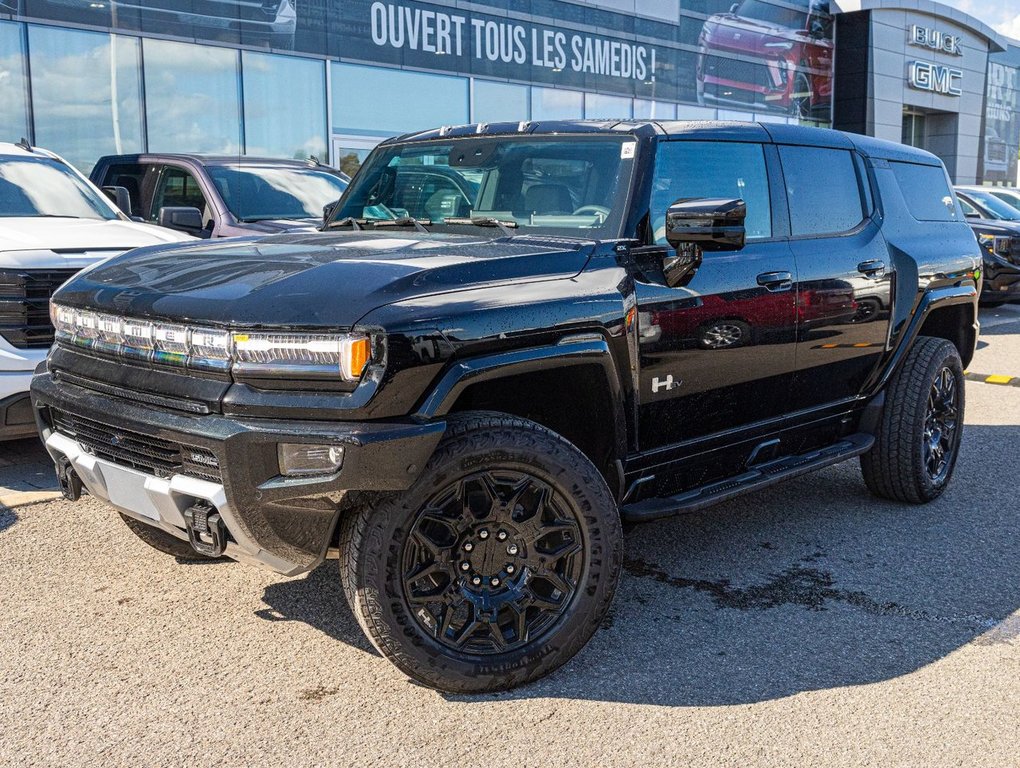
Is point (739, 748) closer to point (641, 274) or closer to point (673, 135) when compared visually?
point (641, 274)

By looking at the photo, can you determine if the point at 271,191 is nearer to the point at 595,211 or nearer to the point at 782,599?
the point at 595,211

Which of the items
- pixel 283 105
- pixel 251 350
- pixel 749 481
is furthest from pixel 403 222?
pixel 283 105

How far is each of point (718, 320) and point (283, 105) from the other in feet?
49.7

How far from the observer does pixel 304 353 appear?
9.81 feet

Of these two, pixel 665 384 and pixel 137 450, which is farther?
pixel 665 384

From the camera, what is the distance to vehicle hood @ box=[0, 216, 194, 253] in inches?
232

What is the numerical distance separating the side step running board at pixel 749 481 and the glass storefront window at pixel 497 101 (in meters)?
16.7

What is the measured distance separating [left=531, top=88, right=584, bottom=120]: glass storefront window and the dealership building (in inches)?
1.6

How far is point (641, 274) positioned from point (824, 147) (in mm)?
1744

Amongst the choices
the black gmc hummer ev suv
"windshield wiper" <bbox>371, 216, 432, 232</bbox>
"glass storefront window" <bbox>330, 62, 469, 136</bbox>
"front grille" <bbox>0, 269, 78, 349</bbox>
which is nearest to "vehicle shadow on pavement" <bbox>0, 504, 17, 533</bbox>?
"front grille" <bbox>0, 269, 78, 349</bbox>

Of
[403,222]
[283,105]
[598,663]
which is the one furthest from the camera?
[283,105]

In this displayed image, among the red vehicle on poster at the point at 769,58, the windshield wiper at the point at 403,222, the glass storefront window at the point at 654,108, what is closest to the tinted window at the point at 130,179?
the windshield wiper at the point at 403,222

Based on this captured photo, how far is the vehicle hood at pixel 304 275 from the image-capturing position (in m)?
3.05

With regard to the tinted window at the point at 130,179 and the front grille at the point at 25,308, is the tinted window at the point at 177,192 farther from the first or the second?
the front grille at the point at 25,308
